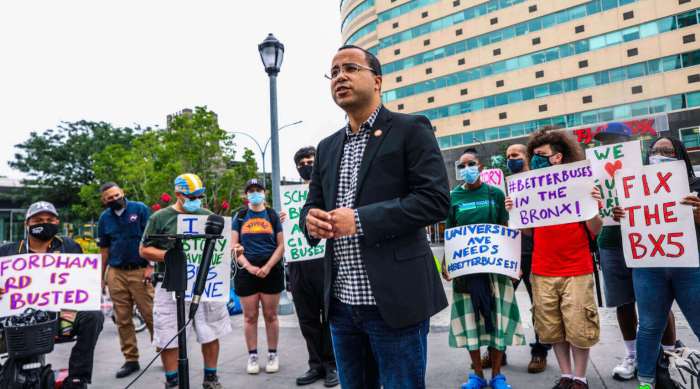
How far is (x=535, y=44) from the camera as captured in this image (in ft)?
136

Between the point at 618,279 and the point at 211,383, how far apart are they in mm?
3699

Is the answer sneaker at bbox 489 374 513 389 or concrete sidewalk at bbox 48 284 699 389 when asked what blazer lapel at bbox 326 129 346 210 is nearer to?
sneaker at bbox 489 374 513 389

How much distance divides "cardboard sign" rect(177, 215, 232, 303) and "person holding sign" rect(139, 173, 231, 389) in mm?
140

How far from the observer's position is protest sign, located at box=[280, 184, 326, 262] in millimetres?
4441

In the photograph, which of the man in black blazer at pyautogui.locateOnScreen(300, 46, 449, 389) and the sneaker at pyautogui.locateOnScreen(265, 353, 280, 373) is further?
the sneaker at pyautogui.locateOnScreen(265, 353, 280, 373)

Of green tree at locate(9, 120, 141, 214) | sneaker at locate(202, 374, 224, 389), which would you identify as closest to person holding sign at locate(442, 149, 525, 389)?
sneaker at locate(202, 374, 224, 389)

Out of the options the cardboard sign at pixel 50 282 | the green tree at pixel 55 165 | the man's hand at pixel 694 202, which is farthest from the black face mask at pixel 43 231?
the green tree at pixel 55 165

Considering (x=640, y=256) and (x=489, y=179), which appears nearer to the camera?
(x=640, y=256)

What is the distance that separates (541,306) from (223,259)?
2943 mm

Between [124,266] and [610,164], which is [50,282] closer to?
[124,266]

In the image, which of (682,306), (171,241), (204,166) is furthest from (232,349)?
(204,166)

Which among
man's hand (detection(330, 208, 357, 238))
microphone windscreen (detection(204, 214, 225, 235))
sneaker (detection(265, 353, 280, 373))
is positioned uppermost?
microphone windscreen (detection(204, 214, 225, 235))

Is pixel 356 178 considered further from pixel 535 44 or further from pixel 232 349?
pixel 535 44

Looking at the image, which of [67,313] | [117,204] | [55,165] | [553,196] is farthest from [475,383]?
[55,165]
